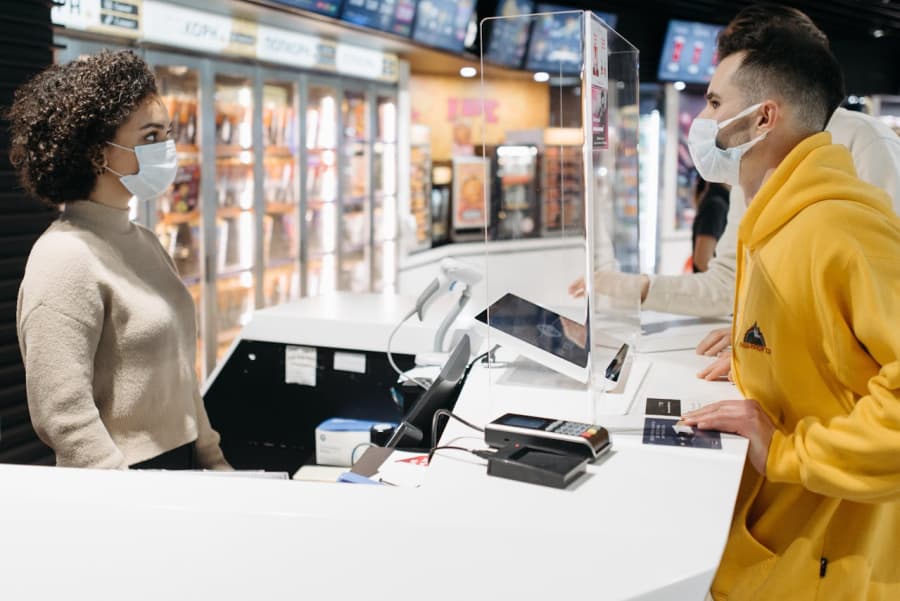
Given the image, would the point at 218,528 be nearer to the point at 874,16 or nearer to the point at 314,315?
the point at 314,315

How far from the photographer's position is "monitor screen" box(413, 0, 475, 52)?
7.05m

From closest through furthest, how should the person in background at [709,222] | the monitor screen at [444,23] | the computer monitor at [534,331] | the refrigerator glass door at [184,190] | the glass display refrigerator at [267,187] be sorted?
the computer monitor at [534,331] < the refrigerator glass door at [184,190] < the glass display refrigerator at [267,187] < the person in background at [709,222] < the monitor screen at [444,23]

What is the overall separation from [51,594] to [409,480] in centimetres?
72

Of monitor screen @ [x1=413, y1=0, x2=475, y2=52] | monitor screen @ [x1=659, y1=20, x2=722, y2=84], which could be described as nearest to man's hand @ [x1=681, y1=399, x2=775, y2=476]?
monitor screen @ [x1=413, y1=0, x2=475, y2=52]

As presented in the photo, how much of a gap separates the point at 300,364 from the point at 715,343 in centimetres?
151

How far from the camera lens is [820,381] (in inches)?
64.1

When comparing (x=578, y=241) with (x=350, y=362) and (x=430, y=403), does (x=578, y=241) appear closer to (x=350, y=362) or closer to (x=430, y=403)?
(x=430, y=403)

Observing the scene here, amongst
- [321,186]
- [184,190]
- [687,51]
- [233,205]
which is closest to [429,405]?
[184,190]

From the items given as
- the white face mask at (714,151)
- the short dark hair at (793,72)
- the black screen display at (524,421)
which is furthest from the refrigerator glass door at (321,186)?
the black screen display at (524,421)

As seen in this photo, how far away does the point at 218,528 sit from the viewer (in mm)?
1280

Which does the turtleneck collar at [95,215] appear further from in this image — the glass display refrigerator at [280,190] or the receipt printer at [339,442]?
the glass display refrigerator at [280,190]

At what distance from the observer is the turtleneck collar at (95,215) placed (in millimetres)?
2273

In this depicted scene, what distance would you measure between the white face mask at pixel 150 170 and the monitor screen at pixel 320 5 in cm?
314

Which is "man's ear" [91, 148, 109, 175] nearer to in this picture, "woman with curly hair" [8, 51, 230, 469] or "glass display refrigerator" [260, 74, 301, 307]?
"woman with curly hair" [8, 51, 230, 469]
